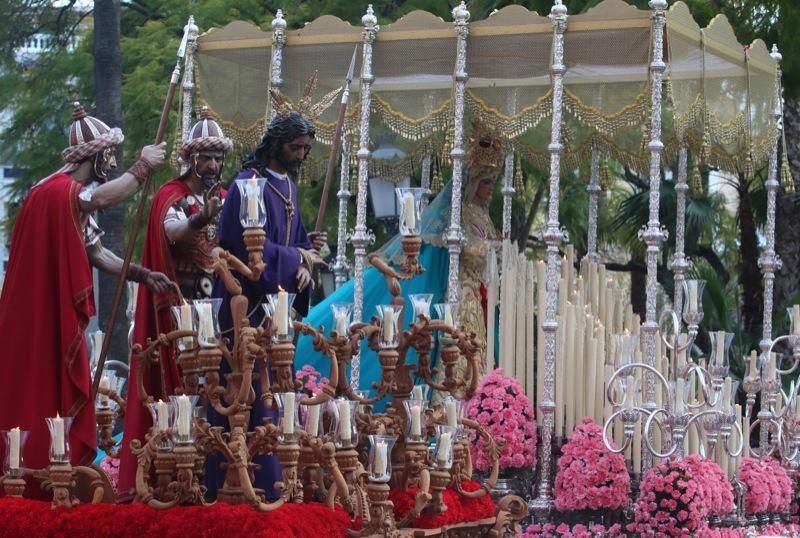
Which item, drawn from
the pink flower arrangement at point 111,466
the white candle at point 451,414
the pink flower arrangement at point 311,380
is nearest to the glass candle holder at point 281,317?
the white candle at point 451,414

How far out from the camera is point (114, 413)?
9219mm

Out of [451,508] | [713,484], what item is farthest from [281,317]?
[713,484]

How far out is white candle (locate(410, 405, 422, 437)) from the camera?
7.63m

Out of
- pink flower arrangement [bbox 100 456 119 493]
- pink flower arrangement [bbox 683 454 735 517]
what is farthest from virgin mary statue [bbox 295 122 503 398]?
pink flower arrangement [bbox 100 456 119 493]

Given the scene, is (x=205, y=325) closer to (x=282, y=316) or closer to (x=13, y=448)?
(x=282, y=316)

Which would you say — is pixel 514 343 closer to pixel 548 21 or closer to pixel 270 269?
pixel 548 21

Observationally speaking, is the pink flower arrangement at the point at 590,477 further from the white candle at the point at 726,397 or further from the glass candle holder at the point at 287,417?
the glass candle holder at the point at 287,417

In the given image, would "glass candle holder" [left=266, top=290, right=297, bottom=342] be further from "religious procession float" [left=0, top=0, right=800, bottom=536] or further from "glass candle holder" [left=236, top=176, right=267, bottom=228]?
"religious procession float" [left=0, top=0, right=800, bottom=536]

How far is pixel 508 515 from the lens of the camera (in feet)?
27.3

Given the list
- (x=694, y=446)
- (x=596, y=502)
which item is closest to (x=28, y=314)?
(x=596, y=502)

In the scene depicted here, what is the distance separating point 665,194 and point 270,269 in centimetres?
1206

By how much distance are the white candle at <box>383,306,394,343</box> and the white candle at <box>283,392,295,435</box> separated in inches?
38.6

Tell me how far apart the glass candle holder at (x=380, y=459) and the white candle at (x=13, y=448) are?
1447 mm

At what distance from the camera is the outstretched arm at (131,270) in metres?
8.40
